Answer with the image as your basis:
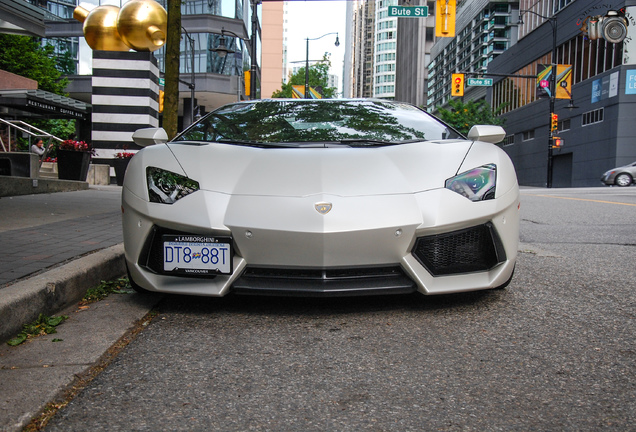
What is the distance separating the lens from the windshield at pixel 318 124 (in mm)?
3799

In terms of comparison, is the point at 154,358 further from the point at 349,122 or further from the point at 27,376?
the point at 349,122

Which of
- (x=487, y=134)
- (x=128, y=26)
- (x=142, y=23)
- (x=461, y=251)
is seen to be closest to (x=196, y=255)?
(x=461, y=251)

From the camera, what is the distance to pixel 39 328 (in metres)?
2.95

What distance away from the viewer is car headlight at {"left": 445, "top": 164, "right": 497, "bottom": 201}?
3.17 m

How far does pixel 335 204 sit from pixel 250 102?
2.04 metres

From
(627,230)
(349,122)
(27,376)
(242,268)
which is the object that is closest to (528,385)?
(242,268)

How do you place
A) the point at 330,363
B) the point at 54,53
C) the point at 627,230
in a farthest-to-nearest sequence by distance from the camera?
the point at 54,53 → the point at 627,230 → the point at 330,363

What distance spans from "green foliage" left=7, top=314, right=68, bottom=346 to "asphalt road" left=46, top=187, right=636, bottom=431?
0.47 metres

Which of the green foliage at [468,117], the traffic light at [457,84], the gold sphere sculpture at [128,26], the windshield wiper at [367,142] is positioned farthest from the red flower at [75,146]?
the green foliage at [468,117]

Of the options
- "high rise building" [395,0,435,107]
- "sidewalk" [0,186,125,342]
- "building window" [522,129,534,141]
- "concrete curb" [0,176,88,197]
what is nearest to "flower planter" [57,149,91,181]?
"concrete curb" [0,176,88,197]

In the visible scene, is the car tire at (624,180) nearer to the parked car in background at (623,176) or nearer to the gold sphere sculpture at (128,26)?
the parked car in background at (623,176)

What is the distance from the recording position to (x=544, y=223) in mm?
8312

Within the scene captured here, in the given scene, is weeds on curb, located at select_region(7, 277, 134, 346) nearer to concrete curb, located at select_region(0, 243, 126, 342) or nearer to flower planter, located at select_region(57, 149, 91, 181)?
concrete curb, located at select_region(0, 243, 126, 342)

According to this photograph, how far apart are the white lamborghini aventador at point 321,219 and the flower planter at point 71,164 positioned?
11213 mm
